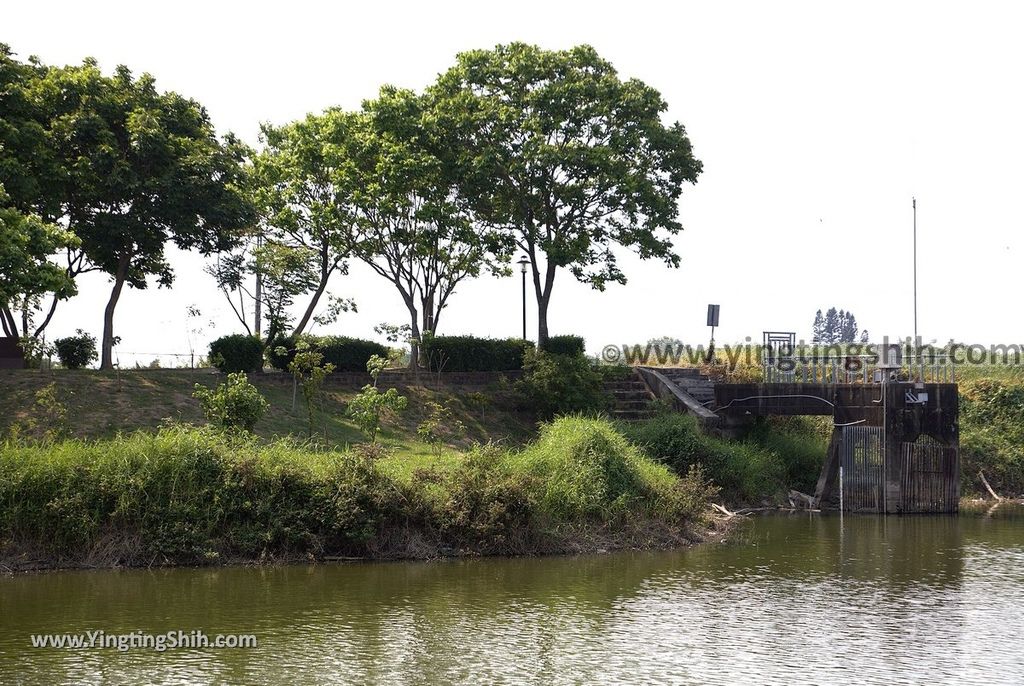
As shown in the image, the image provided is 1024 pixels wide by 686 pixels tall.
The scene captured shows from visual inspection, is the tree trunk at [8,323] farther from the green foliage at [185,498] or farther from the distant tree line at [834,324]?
the distant tree line at [834,324]

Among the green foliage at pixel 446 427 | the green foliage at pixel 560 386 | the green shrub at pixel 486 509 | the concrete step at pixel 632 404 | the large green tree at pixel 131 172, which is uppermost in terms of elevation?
the large green tree at pixel 131 172

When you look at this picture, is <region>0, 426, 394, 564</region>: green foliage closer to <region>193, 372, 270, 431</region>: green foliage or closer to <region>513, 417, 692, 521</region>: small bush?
<region>193, 372, 270, 431</region>: green foliage

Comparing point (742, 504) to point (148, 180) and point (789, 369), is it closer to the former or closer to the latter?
point (789, 369)

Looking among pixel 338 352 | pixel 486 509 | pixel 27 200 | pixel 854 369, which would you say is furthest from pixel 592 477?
pixel 27 200

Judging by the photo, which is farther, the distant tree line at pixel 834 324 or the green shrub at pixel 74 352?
the distant tree line at pixel 834 324

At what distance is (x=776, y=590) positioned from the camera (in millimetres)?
20578

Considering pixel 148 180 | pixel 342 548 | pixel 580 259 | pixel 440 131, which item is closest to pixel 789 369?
pixel 580 259

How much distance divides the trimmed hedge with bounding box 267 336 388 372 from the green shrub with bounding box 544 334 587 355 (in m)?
6.78

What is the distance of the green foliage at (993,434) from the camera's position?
40.0 m

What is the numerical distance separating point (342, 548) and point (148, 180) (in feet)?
65.5

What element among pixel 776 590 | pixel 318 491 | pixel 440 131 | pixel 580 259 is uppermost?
pixel 440 131

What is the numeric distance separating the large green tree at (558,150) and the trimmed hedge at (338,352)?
731 centimetres

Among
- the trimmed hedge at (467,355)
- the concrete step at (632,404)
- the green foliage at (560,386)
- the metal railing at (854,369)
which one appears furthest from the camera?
the trimmed hedge at (467,355)

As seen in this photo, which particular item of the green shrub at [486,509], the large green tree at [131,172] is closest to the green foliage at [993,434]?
the green shrub at [486,509]
